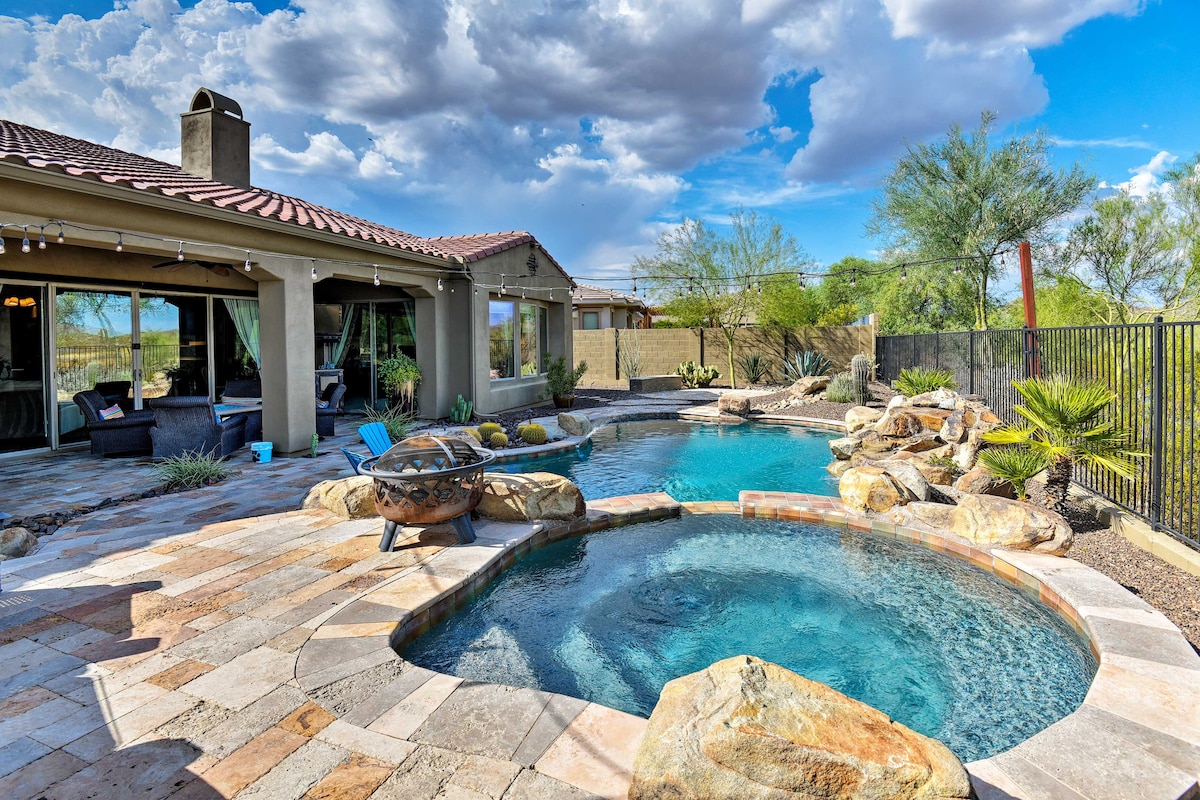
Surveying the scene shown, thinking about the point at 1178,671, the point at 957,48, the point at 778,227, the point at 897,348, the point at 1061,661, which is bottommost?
the point at 1061,661

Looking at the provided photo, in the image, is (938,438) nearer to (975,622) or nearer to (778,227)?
(975,622)

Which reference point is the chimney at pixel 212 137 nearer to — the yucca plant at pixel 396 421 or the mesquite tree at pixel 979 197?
the yucca plant at pixel 396 421

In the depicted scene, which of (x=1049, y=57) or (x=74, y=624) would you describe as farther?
(x=1049, y=57)

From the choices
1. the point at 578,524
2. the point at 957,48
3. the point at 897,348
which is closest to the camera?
the point at 578,524

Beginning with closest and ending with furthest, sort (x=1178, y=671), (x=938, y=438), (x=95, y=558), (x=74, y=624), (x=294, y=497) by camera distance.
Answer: (x=1178, y=671) → (x=74, y=624) → (x=95, y=558) → (x=294, y=497) → (x=938, y=438)

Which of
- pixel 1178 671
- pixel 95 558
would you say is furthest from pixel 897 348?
pixel 95 558

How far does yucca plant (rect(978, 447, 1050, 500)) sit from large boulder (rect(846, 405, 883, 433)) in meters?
4.31

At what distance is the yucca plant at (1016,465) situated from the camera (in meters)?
5.91

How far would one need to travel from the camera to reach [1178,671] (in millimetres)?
2996

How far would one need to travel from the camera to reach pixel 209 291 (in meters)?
11.2

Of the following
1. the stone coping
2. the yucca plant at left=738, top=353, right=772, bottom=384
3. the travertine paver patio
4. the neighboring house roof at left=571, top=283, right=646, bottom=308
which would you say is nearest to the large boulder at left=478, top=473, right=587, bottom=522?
the travertine paver patio

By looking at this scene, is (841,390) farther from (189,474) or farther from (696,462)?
(189,474)

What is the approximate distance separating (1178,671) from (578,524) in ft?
13.9

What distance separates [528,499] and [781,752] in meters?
4.06
